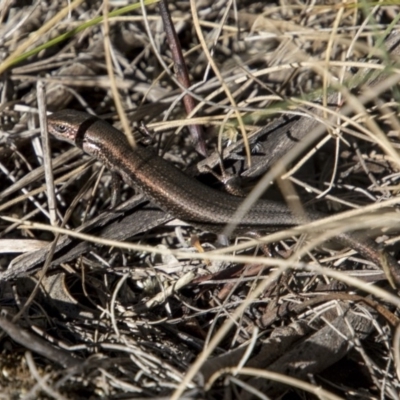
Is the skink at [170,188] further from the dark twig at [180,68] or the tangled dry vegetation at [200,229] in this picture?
the dark twig at [180,68]

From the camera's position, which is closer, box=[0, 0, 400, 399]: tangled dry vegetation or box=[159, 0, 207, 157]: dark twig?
box=[0, 0, 400, 399]: tangled dry vegetation

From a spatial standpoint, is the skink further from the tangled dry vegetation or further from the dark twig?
the dark twig

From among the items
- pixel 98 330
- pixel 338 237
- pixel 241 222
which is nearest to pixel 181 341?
pixel 98 330

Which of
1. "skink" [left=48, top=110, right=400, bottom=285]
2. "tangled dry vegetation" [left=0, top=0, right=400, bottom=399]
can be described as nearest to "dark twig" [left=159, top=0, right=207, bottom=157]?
"tangled dry vegetation" [left=0, top=0, right=400, bottom=399]

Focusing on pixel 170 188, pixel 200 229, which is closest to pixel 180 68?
pixel 170 188

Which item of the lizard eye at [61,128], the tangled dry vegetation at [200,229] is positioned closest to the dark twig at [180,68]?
the tangled dry vegetation at [200,229]
